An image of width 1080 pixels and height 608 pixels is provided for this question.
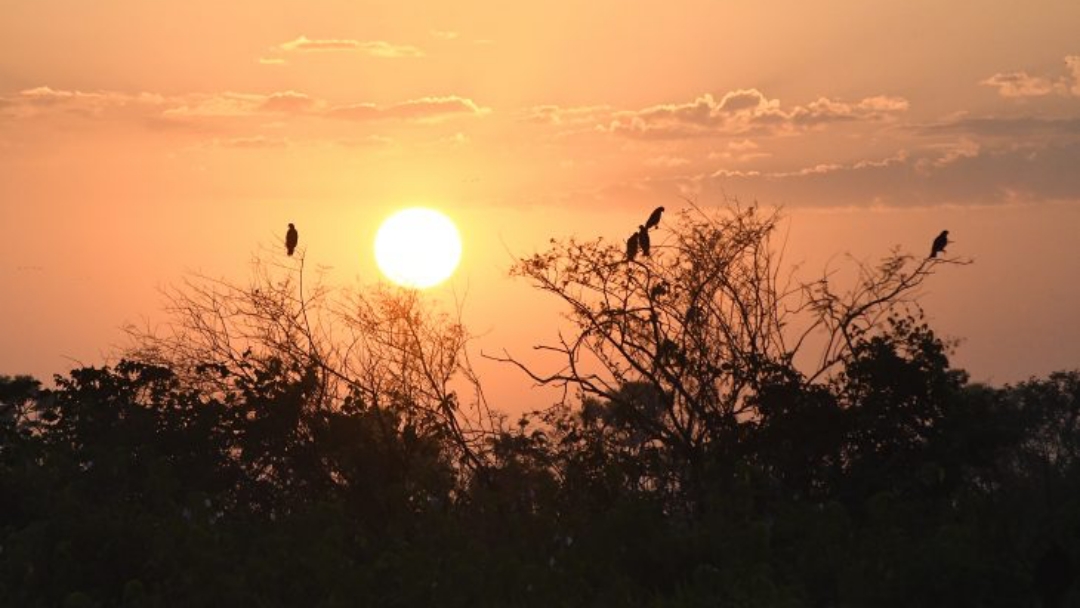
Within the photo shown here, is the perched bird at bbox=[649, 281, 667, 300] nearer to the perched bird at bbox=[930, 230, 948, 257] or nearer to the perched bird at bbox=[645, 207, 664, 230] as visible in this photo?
the perched bird at bbox=[645, 207, 664, 230]

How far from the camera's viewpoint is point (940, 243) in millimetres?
28844

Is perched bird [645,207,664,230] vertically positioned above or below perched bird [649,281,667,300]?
above

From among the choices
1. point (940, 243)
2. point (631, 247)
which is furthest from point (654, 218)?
point (940, 243)

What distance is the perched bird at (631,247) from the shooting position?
29016 millimetres

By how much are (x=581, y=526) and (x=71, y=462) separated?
1203 centimetres

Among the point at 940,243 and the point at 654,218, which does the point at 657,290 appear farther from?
the point at 940,243

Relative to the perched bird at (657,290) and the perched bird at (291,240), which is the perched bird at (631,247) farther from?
the perched bird at (291,240)

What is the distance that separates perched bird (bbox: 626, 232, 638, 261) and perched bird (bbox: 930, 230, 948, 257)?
240 inches

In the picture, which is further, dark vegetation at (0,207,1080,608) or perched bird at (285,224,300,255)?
perched bird at (285,224,300,255)

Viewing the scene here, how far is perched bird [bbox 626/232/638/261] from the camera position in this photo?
29.0 meters

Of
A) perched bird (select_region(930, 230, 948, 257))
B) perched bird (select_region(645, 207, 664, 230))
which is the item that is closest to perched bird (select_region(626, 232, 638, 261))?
perched bird (select_region(645, 207, 664, 230))

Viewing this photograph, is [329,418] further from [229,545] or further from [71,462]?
[229,545]

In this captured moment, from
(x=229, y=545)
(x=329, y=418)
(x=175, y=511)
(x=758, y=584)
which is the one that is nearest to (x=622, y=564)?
(x=758, y=584)

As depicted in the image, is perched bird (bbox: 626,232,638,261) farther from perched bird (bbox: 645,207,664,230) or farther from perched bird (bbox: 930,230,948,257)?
perched bird (bbox: 930,230,948,257)
